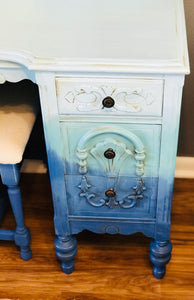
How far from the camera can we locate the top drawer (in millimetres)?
997

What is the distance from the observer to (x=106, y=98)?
1019mm

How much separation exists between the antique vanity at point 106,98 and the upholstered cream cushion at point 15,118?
13 centimetres

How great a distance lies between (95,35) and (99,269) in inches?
30.5

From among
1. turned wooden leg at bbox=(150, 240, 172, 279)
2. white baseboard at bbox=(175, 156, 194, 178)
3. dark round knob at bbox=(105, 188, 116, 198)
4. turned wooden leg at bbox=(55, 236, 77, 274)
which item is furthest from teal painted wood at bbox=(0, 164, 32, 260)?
A: white baseboard at bbox=(175, 156, 194, 178)

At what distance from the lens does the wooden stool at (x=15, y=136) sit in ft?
3.90

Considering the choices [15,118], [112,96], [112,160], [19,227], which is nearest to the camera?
[112,96]

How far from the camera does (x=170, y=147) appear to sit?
3.56 ft

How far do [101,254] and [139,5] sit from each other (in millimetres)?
827

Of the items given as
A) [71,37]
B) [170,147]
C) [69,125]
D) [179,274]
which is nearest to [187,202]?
[179,274]

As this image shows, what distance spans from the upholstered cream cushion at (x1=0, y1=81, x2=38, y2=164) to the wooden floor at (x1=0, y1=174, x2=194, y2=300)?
0.45 meters

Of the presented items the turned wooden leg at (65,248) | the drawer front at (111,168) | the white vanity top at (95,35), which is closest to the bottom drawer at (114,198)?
the drawer front at (111,168)

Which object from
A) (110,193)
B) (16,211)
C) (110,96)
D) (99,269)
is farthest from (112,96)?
(99,269)

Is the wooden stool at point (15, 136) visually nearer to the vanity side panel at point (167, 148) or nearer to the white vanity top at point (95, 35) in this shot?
the white vanity top at point (95, 35)

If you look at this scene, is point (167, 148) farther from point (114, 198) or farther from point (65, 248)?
point (65, 248)
